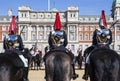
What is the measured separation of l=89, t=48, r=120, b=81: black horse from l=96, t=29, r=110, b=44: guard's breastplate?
3.45 feet

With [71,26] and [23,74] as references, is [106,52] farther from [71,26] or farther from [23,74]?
[71,26]

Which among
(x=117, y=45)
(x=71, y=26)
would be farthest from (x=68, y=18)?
(x=117, y=45)

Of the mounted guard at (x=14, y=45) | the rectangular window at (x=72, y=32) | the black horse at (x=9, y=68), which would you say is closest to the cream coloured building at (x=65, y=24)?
the rectangular window at (x=72, y=32)

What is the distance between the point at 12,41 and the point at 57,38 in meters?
1.23

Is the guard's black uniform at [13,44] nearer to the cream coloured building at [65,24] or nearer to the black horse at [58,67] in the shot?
the black horse at [58,67]

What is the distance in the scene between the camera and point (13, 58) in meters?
8.91

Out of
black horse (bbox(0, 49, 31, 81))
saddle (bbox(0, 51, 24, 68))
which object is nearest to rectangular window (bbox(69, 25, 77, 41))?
saddle (bbox(0, 51, 24, 68))

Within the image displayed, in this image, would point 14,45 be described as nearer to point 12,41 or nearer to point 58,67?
point 12,41

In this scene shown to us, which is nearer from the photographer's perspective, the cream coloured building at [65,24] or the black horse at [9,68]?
the black horse at [9,68]

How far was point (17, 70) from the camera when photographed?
8.78m

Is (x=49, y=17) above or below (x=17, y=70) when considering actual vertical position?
above

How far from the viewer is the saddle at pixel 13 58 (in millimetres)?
8734

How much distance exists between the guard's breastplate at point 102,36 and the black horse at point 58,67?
1298 millimetres

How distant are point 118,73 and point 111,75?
0.62 feet
